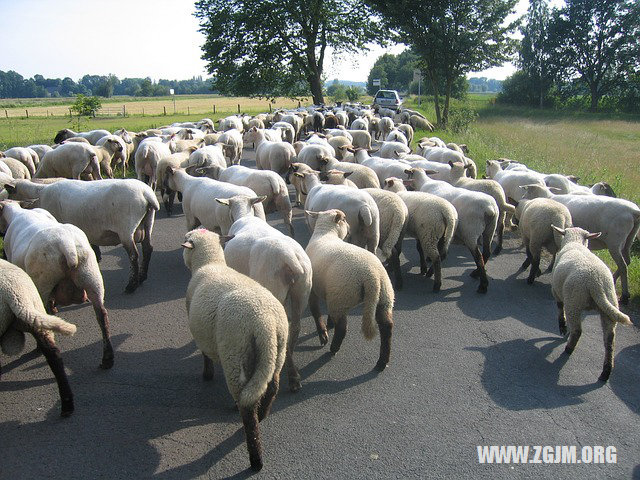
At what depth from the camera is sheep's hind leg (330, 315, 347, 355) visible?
5125 mm

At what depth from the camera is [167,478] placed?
358 centimetres

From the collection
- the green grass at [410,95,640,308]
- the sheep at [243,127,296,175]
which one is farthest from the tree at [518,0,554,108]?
the sheep at [243,127,296,175]

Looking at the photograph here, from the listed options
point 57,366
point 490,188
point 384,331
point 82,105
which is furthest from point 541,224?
point 82,105

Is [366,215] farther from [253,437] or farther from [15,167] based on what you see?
[15,167]

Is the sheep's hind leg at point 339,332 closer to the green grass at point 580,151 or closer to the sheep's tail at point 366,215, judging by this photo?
the sheep's tail at point 366,215

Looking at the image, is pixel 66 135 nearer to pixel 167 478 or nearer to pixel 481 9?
pixel 167 478

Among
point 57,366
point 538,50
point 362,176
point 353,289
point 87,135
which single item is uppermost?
point 538,50

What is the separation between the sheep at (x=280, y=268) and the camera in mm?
4668

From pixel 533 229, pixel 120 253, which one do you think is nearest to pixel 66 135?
pixel 120 253

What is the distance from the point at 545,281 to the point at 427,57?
2600 centimetres

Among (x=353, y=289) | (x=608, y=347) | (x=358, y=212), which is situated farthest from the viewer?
(x=358, y=212)

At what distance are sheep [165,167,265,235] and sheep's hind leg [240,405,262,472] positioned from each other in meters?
3.74

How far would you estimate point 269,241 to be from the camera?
4871 millimetres

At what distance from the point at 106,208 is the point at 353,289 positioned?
158 inches
